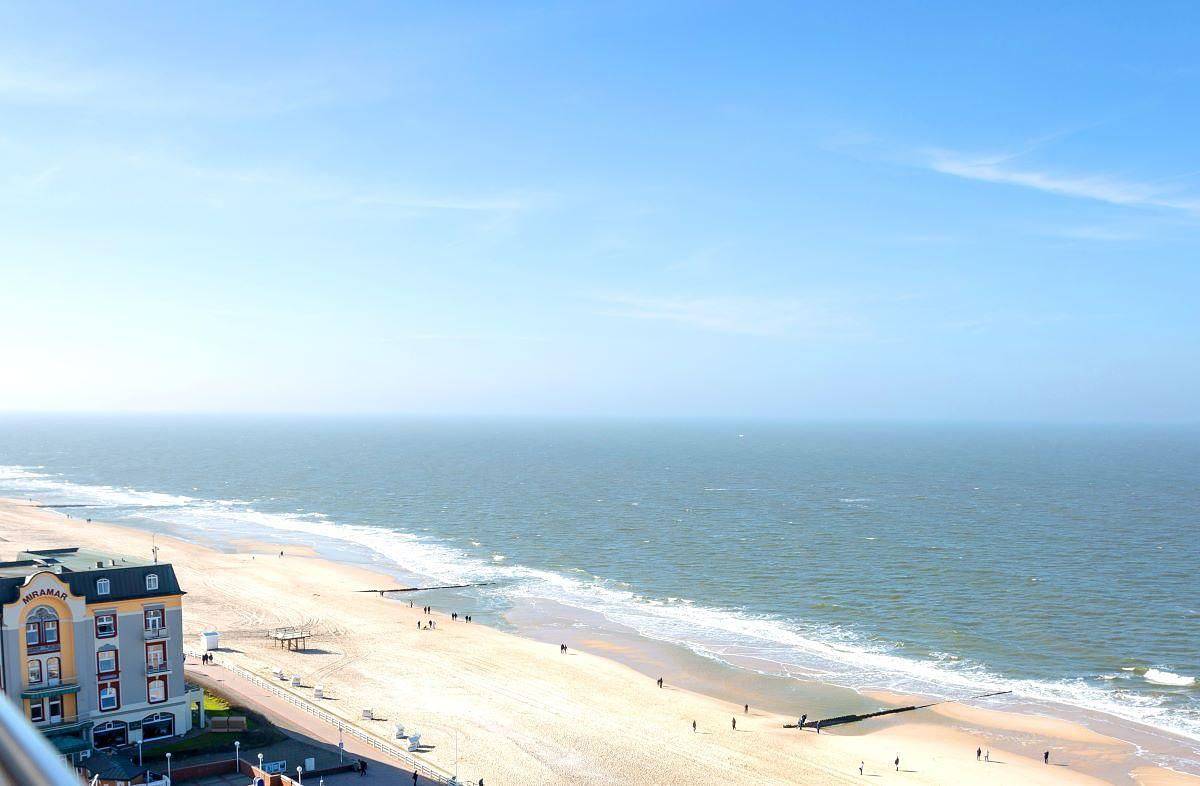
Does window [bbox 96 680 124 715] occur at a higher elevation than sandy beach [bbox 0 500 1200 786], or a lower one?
higher

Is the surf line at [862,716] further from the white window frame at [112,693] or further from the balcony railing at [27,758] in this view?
the balcony railing at [27,758]

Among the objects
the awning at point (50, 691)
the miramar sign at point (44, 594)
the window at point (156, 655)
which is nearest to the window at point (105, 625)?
the window at point (156, 655)

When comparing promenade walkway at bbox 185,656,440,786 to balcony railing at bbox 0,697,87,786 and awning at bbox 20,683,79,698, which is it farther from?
balcony railing at bbox 0,697,87,786

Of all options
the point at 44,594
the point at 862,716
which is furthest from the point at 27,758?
the point at 862,716

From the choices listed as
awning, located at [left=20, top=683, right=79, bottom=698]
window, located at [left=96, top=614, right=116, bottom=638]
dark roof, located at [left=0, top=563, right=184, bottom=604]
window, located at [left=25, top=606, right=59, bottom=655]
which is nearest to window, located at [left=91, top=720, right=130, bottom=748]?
awning, located at [left=20, top=683, right=79, bottom=698]

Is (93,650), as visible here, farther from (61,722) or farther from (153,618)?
(61,722)
